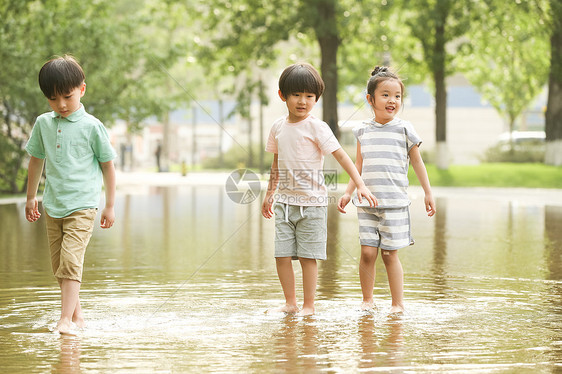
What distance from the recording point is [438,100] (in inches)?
1380

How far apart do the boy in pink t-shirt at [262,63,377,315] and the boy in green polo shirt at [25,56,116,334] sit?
1.12 metres

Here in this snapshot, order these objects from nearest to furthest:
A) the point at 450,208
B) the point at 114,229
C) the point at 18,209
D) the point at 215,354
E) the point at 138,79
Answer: the point at 215,354, the point at 114,229, the point at 18,209, the point at 450,208, the point at 138,79

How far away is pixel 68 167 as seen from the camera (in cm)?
580

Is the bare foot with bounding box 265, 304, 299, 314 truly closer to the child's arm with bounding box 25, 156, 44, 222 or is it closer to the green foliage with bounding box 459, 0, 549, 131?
the child's arm with bounding box 25, 156, 44, 222

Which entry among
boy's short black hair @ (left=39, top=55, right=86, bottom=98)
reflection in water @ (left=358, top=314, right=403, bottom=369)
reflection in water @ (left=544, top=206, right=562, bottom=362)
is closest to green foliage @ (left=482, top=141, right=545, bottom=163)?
reflection in water @ (left=544, top=206, right=562, bottom=362)

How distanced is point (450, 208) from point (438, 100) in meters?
16.4

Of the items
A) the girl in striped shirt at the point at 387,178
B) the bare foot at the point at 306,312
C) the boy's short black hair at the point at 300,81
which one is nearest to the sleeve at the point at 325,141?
the boy's short black hair at the point at 300,81

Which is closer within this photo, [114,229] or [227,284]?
[227,284]

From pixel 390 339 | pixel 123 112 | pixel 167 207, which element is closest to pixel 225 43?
pixel 123 112

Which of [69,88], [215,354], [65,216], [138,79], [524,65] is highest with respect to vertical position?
[524,65]

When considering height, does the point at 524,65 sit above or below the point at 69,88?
above

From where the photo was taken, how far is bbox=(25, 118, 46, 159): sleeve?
5902 mm

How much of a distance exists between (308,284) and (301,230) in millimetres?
348

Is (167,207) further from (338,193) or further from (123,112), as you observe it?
(123,112)
